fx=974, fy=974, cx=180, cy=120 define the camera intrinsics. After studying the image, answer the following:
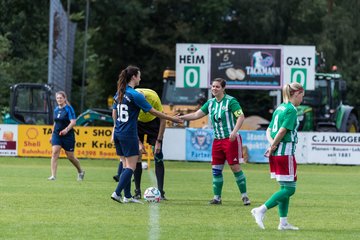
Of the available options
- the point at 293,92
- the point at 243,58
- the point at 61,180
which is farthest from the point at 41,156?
the point at 293,92

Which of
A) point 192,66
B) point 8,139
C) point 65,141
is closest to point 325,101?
point 192,66

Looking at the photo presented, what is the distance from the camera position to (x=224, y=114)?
572 inches

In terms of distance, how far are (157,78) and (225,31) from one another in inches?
256

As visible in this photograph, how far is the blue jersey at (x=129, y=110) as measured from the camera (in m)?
13.6

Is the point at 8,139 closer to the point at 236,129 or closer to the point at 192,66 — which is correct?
the point at 192,66

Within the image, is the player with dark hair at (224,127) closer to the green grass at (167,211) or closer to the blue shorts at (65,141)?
the green grass at (167,211)

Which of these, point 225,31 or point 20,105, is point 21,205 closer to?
point 20,105

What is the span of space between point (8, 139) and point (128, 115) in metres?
17.7

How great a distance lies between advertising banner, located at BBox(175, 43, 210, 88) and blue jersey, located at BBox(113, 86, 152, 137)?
18.6 metres

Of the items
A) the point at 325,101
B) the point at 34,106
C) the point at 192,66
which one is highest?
the point at 192,66

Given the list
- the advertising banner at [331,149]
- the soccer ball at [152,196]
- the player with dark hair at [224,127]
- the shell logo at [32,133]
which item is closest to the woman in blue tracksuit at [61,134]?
the soccer ball at [152,196]

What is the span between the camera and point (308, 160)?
3041 centimetres

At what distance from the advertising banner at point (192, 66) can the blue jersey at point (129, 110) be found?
1857 centimetres

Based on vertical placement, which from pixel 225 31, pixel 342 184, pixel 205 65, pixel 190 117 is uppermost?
pixel 225 31
